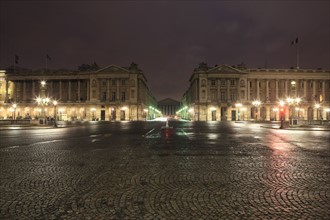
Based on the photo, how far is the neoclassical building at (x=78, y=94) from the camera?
10519 centimetres

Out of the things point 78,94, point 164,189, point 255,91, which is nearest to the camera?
point 164,189

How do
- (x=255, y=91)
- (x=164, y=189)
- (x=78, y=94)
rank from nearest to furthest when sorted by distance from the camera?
1. (x=164, y=189)
2. (x=255, y=91)
3. (x=78, y=94)

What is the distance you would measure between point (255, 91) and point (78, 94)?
66.7 meters

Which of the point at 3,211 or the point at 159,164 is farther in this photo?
the point at 159,164

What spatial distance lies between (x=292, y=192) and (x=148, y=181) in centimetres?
394

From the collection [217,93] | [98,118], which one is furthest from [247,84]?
[98,118]

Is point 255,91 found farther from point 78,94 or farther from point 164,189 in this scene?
point 164,189

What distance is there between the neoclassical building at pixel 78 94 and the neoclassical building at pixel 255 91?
2449cm

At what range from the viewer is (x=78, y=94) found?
11144cm

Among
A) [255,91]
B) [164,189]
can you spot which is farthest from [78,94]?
[164,189]

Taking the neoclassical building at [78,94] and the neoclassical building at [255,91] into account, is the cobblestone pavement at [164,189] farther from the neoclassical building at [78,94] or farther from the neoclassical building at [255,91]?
the neoclassical building at [78,94]

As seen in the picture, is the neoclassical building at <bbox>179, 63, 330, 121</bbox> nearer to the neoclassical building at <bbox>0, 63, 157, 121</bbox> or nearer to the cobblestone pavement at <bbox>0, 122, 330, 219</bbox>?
the neoclassical building at <bbox>0, 63, 157, 121</bbox>

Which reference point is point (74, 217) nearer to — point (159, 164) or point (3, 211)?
point (3, 211)

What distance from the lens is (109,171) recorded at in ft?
33.0
